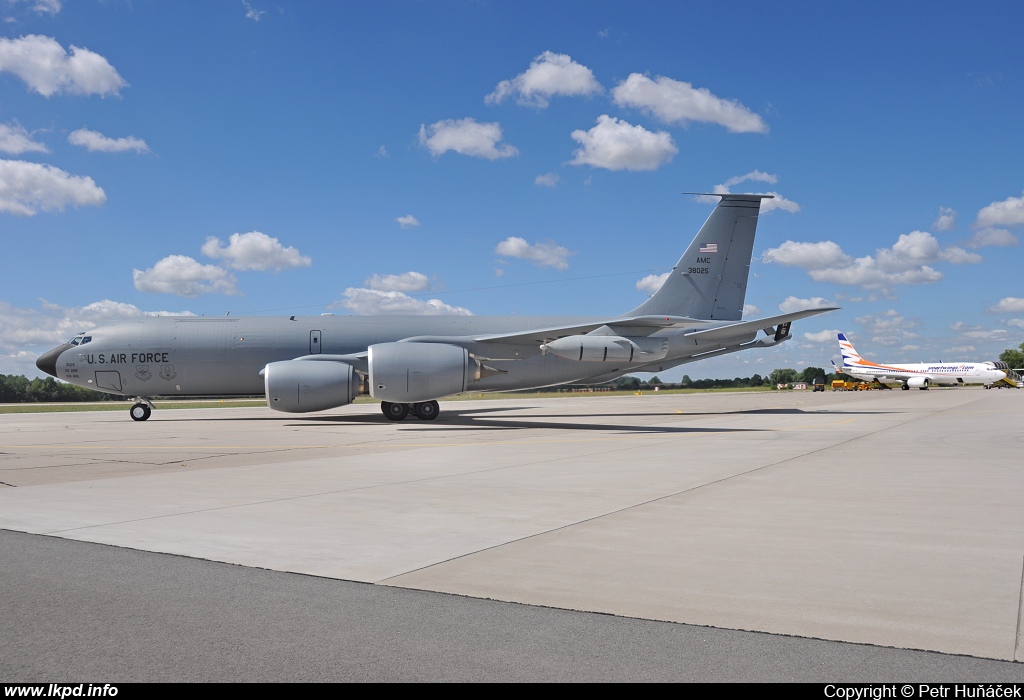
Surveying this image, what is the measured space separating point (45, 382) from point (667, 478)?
9508cm

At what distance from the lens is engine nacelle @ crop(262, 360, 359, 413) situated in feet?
73.6

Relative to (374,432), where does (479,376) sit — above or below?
above

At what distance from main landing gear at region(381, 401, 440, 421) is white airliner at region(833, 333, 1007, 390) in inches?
3087

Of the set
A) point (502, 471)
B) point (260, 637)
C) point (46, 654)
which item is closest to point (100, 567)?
point (46, 654)

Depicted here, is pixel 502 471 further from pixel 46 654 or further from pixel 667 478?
pixel 46 654

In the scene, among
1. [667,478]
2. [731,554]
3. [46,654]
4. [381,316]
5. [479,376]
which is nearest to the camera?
[46,654]

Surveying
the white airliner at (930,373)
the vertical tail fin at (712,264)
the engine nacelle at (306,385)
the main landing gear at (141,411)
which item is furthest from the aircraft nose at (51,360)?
the white airliner at (930,373)

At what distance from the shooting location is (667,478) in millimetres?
10141

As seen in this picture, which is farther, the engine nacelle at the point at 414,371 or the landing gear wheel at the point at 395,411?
the landing gear wheel at the point at 395,411

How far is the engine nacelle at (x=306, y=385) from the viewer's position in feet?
73.6

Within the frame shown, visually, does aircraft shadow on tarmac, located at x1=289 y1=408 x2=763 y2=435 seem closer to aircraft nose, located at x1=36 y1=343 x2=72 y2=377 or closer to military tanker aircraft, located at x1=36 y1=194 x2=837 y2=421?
military tanker aircraft, located at x1=36 y1=194 x2=837 y2=421

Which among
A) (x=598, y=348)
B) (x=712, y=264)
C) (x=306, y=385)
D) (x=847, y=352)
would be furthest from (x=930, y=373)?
(x=306, y=385)

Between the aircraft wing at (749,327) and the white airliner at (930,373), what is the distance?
70339 mm

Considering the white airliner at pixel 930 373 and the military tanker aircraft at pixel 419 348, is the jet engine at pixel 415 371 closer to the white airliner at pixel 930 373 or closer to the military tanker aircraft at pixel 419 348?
→ the military tanker aircraft at pixel 419 348
